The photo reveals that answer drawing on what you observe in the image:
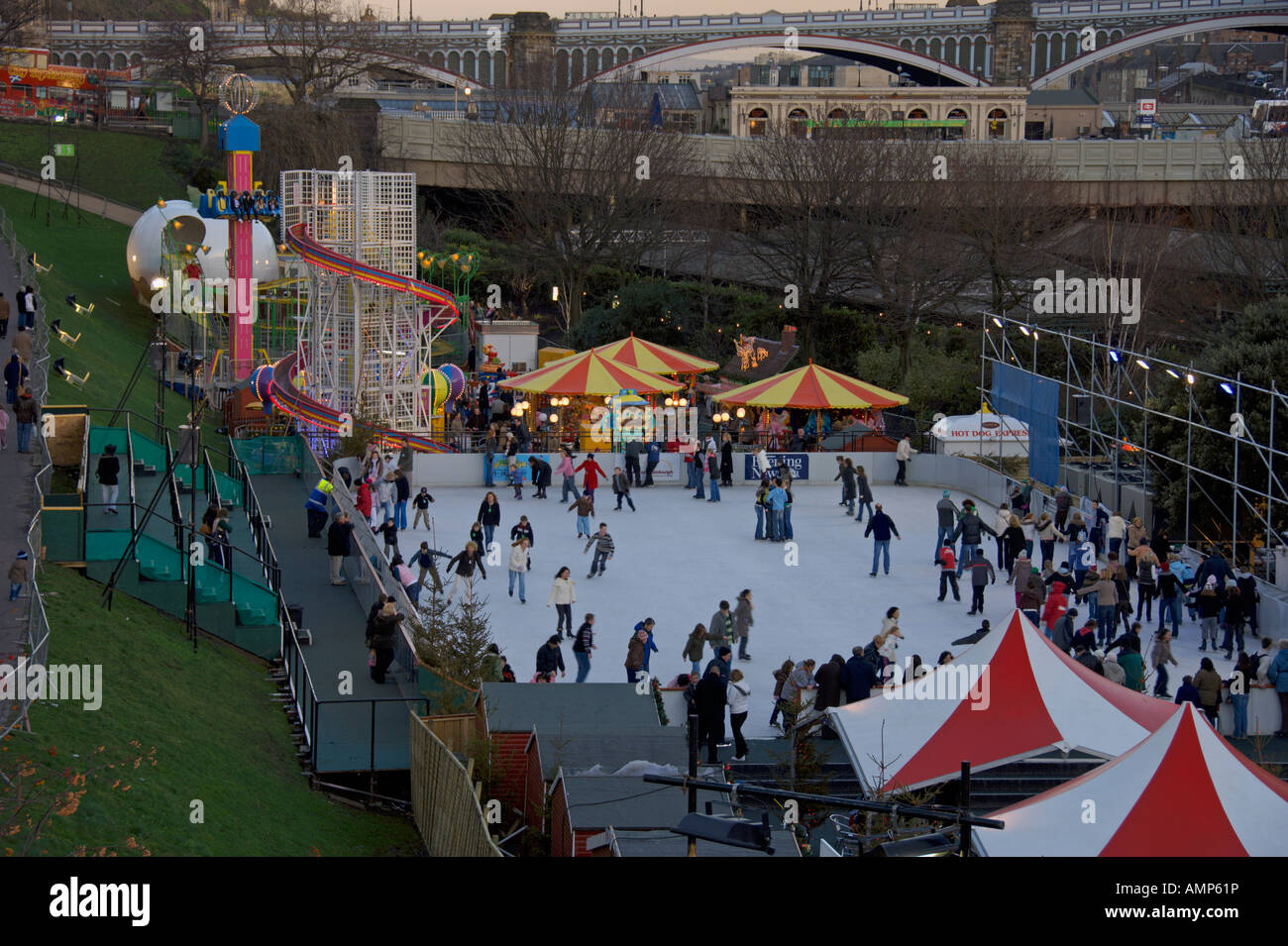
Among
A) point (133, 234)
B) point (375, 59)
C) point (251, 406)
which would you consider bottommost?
point (251, 406)

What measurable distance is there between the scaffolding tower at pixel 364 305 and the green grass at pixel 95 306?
3912 mm

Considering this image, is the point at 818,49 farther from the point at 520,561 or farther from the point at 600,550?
the point at 520,561

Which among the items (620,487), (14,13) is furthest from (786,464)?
(14,13)

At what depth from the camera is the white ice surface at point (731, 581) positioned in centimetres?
2098

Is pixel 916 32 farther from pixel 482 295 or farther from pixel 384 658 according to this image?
pixel 384 658

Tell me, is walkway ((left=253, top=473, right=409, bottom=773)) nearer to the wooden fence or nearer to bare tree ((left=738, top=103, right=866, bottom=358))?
the wooden fence

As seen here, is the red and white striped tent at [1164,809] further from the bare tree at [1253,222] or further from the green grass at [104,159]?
the green grass at [104,159]

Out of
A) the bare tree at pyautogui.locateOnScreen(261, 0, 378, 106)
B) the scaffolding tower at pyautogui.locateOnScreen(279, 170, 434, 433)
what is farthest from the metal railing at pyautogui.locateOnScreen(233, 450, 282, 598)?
the bare tree at pyautogui.locateOnScreen(261, 0, 378, 106)

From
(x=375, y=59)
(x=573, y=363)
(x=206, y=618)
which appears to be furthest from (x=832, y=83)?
(x=206, y=618)

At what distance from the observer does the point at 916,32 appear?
102 meters

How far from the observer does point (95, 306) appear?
4328cm

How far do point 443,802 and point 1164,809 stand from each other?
620cm

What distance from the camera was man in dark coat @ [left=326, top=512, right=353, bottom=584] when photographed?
75.6 feet
